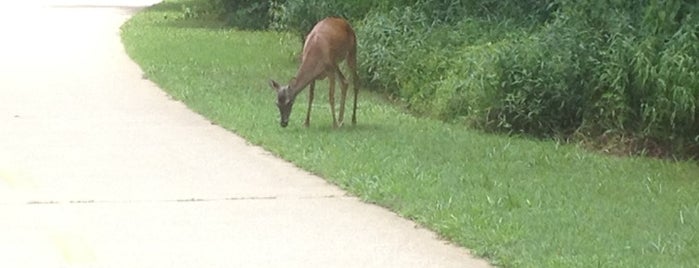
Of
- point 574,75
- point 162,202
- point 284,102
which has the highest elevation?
point 574,75

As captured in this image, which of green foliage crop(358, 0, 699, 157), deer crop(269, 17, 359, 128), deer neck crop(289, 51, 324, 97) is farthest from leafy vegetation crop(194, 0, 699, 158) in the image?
deer neck crop(289, 51, 324, 97)

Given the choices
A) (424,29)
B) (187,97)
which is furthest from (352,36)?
(424,29)

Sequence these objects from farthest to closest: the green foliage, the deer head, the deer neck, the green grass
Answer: the deer neck, the deer head, the green foliage, the green grass

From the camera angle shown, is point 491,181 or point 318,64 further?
point 318,64

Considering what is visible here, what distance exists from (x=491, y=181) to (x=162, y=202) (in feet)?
8.37

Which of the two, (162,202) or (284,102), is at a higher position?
(162,202)

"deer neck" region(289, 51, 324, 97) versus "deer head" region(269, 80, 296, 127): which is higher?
"deer neck" region(289, 51, 324, 97)

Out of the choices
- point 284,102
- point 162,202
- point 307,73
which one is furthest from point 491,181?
point 307,73

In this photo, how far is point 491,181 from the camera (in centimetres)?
1205

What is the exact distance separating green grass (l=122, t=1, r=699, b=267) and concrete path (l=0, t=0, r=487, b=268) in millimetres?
259

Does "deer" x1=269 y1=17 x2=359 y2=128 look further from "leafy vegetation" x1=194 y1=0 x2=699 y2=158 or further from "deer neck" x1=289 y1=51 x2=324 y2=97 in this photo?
"leafy vegetation" x1=194 y1=0 x2=699 y2=158

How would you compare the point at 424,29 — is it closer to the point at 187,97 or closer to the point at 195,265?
the point at 187,97

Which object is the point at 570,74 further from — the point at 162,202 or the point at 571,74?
the point at 162,202

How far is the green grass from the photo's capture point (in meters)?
9.35
